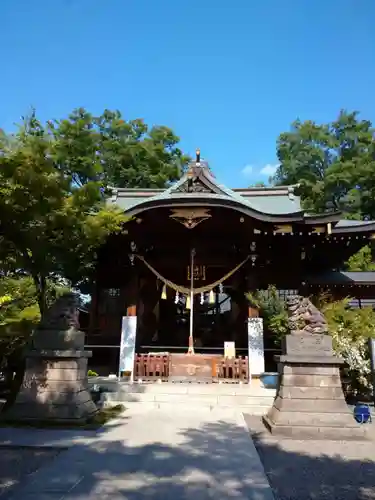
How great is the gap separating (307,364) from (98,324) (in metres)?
8.98

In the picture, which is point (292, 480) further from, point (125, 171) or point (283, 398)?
point (125, 171)

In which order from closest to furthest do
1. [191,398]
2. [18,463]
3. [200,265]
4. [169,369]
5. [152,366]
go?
[18,463], [191,398], [169,369], [152,366], [200,265]

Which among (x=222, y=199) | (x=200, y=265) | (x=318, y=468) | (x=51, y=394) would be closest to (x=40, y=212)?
(x=51, y=394)

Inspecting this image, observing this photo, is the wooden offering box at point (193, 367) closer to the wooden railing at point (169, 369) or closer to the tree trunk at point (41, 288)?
the wooden railing at point (169, 369)

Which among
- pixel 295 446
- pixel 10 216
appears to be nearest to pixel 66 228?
pixel 10 216

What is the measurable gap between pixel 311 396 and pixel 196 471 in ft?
10.1

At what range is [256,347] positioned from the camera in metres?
11.1

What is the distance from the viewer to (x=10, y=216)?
7.26m

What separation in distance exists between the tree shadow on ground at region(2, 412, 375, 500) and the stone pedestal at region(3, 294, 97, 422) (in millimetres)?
1208

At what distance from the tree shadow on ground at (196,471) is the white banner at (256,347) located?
4.61 meters

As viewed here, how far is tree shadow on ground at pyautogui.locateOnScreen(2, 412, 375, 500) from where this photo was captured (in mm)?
3748

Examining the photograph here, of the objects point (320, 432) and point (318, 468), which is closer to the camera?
point (318, 468)

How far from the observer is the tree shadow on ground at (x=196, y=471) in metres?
3.75

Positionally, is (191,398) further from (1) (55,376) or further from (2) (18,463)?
(2) (18,463)
